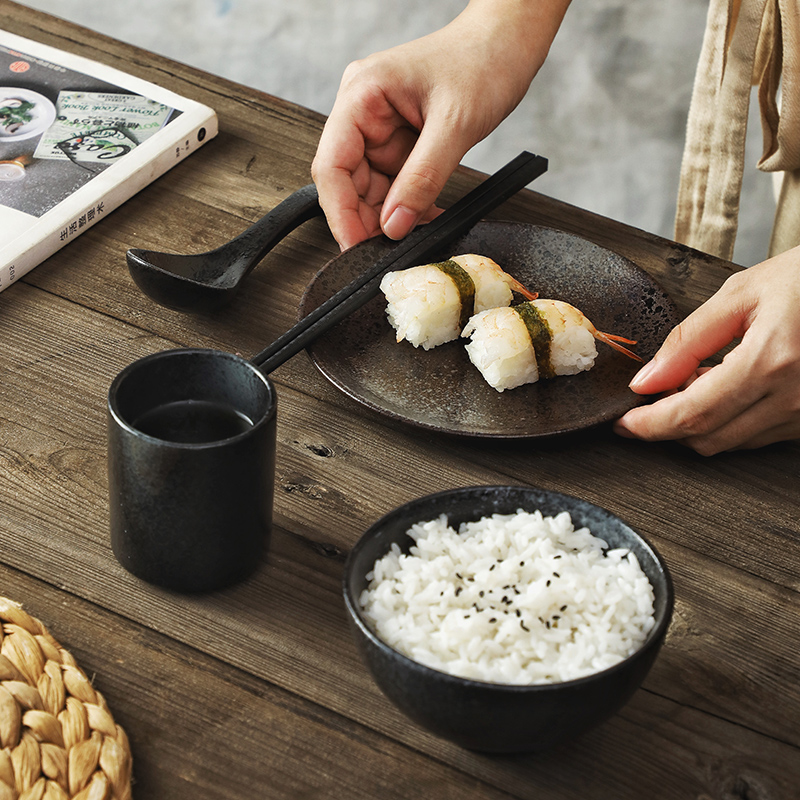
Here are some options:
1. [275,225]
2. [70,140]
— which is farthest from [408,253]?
[70,140]

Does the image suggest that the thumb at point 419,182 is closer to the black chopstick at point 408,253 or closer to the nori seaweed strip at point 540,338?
the black chopstick at point 408,253

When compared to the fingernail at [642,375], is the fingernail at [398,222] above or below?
above

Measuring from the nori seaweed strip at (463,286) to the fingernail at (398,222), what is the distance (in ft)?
0.38

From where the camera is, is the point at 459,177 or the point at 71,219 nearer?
the point at 71,219

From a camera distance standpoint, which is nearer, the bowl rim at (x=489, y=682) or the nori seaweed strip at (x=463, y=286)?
the bowl rim at (x=489, y=682)

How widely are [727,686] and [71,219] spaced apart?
3.51ft

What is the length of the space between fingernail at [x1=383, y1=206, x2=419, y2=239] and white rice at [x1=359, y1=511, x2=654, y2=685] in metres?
0.64

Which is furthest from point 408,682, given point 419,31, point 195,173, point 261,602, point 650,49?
point 419,31

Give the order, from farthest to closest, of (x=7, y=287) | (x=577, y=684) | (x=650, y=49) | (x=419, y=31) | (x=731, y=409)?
(x=419, y=31) → (x=650, y=49) → (x=7, y=287) → (x=731, y=409) → (x=577, y=684)

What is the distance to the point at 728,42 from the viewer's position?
1.70 metres

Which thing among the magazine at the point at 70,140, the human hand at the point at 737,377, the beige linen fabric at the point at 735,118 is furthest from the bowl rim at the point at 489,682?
the beige linen fabric at the point at 735,118

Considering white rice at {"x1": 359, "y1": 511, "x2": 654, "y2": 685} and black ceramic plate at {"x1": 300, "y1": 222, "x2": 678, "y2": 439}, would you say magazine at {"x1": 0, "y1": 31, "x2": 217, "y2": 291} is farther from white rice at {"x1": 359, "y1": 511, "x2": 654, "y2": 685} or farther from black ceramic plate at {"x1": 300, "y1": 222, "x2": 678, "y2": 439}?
white rice at {"x1": 359, "y1": 511, "x2": 654, "y2": 685}

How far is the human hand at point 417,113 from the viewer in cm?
139

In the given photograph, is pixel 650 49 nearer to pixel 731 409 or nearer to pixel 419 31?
pixel 419 31
